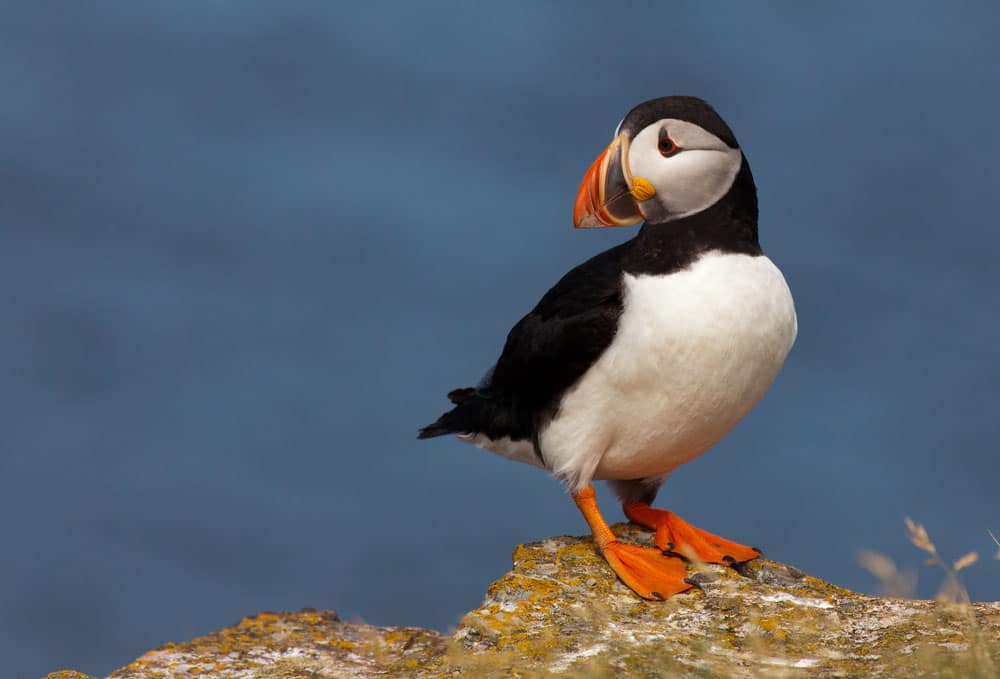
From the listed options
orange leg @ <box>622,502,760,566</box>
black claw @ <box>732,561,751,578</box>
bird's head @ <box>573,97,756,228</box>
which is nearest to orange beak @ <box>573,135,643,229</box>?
bird's head @ <box>573,97,756,228</box>

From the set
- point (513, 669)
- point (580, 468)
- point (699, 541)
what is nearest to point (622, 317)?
point (580, 468)

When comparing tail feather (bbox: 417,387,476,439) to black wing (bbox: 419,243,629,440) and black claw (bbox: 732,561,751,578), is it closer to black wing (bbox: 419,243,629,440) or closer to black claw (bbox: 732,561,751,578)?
black wing (bbox: 419,243,629,440)

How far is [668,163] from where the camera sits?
17.9 ft

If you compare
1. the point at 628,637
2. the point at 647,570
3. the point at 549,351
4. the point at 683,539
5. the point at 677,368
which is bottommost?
the point at 628,637

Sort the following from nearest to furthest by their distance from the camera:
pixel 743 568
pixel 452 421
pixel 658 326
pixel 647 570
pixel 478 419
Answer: pixel 658 326
pixel 647 570
pixel 743 568
pixel 478 419
pixel 452 421

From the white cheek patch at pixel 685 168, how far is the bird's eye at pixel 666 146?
14 mm

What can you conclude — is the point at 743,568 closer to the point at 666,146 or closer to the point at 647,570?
the point at 647,570

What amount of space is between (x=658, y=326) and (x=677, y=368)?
0.66 feet

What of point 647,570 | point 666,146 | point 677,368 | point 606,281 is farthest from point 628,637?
point 666,146

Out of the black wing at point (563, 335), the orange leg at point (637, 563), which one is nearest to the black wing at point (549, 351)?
the black wing at point (563, 335)

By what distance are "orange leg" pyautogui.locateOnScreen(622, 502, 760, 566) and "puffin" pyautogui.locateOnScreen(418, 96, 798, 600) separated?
0.8 inches

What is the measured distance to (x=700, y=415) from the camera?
5.47 meters

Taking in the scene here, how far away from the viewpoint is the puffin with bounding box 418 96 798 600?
5309 millimetres

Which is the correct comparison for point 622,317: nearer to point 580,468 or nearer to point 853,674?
point 580,468
